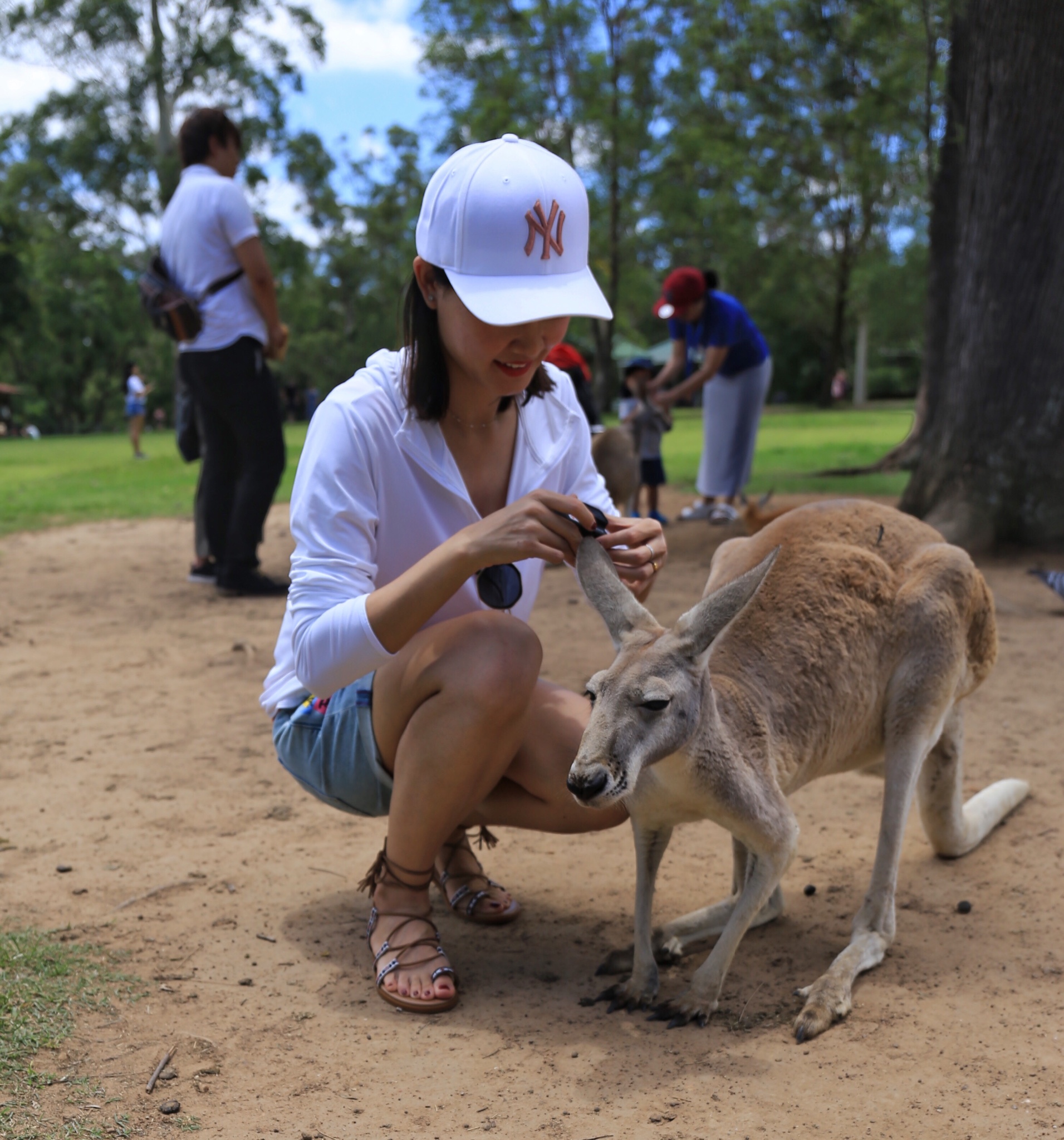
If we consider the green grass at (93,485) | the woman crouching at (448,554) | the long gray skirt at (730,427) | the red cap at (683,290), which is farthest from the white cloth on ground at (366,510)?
the green grass at (93,485)

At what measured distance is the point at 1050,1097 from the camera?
171 centimetres

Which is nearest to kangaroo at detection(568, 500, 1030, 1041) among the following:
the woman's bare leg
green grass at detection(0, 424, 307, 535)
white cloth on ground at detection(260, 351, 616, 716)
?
the woman's bare leg

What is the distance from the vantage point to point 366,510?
2.06 metres

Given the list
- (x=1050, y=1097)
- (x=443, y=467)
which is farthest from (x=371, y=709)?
(x=1050, y=1097)

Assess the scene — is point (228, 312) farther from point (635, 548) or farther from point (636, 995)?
point (636, 995)

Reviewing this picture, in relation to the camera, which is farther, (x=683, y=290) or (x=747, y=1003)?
(x=683, y=290)

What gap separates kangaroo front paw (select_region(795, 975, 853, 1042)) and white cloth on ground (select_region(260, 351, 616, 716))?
889 mm

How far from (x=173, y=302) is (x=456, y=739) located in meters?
3.50

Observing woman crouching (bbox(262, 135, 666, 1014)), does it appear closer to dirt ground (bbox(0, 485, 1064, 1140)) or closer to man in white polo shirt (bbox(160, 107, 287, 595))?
dirt ground (bbox(0, 485, 1064, 1140))

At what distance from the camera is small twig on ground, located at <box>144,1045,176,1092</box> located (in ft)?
5.70

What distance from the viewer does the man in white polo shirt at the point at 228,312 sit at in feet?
16.2

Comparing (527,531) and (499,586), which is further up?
(527,531)

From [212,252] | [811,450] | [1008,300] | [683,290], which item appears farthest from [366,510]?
[811,450]

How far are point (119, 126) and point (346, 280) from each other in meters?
16.3
